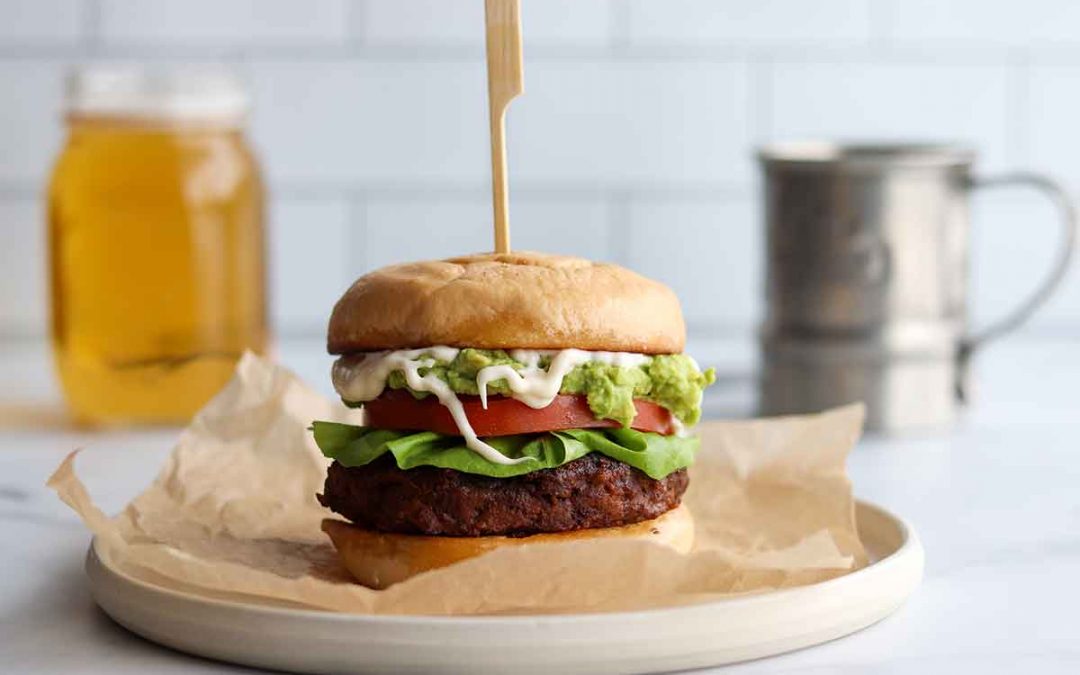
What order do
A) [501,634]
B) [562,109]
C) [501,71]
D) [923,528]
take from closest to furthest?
1. [501,634]
2. [501,71]
3. [923,528]
4. [562,109]

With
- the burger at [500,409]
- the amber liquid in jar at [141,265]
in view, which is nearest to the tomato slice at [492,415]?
the burger at [500,409]

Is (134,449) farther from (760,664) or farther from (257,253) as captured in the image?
(760,664)

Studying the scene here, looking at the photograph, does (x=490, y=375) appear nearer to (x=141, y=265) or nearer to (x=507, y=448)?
(x=507, y=448)

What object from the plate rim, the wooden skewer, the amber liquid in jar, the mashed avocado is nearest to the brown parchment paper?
the plate rim

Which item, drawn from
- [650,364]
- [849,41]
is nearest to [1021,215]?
[849,41]

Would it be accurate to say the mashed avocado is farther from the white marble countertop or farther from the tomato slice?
the white marble countertop

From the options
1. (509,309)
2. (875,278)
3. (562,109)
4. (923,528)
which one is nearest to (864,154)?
(875,278)
